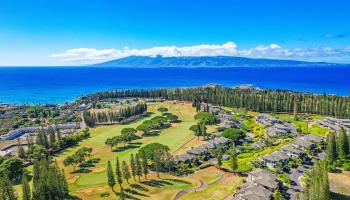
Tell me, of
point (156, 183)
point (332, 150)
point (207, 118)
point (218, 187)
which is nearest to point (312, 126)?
point (332, 150)

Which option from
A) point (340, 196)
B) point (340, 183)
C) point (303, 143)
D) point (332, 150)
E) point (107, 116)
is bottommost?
point (340, 196)

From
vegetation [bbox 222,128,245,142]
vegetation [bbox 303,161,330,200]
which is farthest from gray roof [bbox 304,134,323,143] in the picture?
vegetation [bbox 303,161,330,200]

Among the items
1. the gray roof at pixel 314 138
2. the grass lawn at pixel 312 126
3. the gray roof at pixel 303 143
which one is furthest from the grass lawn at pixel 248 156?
the grass lawn at pixel 312 126

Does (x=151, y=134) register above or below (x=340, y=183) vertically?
above

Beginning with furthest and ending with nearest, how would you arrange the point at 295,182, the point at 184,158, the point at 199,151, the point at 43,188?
the point at 199,151 → the point at 184,158 → the point at 295,182 → the point at 43,188

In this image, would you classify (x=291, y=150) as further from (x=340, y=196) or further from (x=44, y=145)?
(x=44, y=145)

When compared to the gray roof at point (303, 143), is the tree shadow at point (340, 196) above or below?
below

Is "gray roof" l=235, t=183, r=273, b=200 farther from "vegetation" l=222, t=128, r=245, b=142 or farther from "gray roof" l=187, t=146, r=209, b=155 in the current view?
"vegetation" l=222, t=128, r=245, b=142

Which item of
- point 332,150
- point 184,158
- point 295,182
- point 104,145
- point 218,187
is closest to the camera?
point 295,182

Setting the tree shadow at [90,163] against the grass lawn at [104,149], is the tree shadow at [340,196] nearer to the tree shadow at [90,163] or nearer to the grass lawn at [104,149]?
the grass lawn at [104,149]
